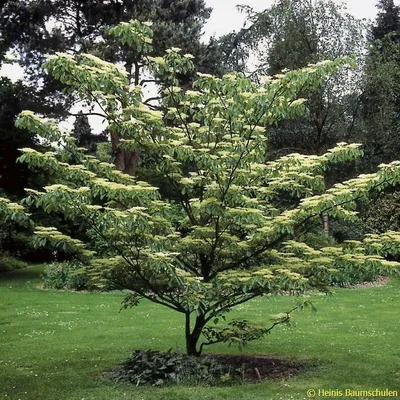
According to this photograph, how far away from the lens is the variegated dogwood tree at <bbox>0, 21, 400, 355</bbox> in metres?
5.53

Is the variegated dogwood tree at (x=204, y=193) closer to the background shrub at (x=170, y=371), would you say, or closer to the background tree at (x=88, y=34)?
the background shrub at (x=170, y=371)

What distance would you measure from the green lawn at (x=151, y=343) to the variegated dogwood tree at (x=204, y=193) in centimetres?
103

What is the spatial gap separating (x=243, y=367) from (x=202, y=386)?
2.27 ft

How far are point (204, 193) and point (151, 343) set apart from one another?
128 inches

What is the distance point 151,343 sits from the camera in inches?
335

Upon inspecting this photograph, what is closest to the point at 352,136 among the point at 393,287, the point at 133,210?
the point at 393,287

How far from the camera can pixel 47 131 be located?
597cm

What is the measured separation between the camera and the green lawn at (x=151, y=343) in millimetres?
5875

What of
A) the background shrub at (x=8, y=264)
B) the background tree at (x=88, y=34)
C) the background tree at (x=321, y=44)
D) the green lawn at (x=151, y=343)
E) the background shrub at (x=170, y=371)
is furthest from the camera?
the background shrub at (x=8, y=264)

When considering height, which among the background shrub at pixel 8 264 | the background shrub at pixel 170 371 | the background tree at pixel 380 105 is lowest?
the background shrub at pixel 170 371

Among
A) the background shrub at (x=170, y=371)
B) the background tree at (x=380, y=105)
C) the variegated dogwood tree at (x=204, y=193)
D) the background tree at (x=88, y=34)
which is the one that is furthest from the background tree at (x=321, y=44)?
the background shrub at (x=170, y=371)

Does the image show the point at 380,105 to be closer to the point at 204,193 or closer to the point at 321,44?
the point at 321,44

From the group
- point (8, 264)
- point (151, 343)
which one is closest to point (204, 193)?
point (151, 343)

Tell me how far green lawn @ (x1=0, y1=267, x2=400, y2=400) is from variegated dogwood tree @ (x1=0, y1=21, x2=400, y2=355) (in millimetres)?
1031
